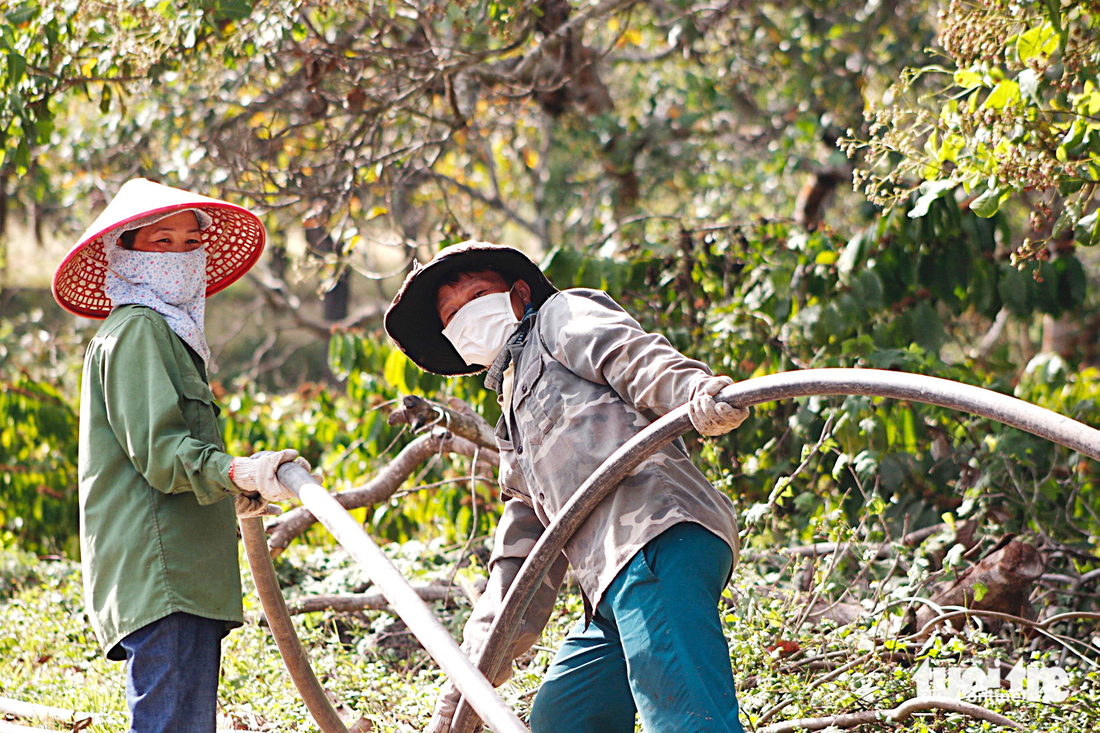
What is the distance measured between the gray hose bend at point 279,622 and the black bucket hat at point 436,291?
607mm

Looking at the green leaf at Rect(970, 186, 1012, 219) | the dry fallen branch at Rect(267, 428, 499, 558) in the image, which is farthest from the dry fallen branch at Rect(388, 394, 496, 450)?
the green leaf at Rect(970, 186, 1012, 219)

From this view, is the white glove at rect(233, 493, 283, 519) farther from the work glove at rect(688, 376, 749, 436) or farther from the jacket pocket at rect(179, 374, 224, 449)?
the work glove at rect(688, 376, 749, 436)

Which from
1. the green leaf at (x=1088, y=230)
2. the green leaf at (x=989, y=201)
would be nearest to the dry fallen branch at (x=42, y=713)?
the green leaf at (x=989, y=201)

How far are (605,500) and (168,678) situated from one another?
104cm

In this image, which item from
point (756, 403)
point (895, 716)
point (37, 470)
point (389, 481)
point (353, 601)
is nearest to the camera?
point (756, 403)

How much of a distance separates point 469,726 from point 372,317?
655 cm

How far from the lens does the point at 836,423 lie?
401 centimetres

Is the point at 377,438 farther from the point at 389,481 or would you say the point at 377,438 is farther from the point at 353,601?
the point at 353,601

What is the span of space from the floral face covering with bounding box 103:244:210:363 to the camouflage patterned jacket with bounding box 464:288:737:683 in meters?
0.77

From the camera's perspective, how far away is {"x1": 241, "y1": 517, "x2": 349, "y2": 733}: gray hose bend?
2.63m

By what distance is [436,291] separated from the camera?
2.62 meters


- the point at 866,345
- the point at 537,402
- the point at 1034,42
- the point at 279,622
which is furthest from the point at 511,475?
the point at 866,345

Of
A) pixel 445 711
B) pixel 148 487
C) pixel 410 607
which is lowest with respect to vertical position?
pixel 445 711

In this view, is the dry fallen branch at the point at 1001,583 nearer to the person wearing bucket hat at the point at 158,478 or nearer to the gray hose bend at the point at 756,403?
the gray hose bend at the point at 756,403
